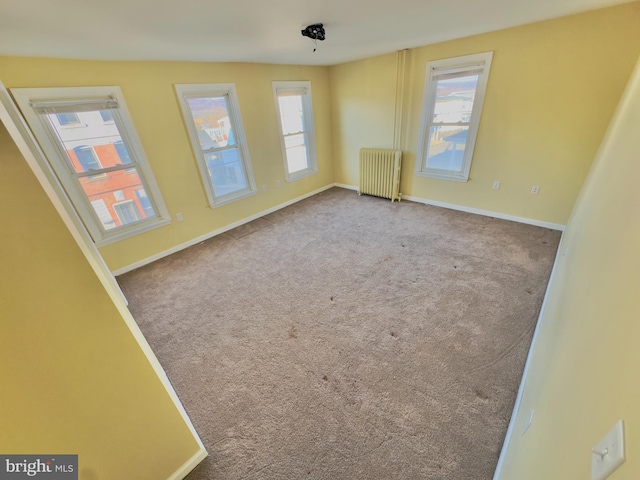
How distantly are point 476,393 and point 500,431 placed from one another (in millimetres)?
206

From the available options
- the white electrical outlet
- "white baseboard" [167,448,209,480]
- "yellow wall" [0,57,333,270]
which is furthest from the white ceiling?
"white baseboard" [167,448,209,480]

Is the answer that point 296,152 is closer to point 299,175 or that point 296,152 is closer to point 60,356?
point 299,175

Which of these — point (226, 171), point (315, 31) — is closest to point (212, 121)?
point (226, 171)

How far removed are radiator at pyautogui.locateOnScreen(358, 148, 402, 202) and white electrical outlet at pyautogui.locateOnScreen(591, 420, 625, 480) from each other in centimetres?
397

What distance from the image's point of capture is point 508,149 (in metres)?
3.15

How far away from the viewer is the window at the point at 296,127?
3943mm

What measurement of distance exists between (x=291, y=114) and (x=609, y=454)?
15.0 feet

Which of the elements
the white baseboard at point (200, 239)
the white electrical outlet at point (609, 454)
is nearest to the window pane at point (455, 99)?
the white baseboard at point (200, 239)

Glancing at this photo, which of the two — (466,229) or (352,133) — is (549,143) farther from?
(352,133)

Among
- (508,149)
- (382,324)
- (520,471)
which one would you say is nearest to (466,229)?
(508,149)

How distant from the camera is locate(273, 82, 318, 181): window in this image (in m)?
3.94

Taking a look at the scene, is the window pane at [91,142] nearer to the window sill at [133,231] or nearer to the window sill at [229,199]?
the window sill at [133,231]

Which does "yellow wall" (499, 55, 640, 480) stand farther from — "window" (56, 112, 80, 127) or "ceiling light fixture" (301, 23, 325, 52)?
"window" (56, 112, 80, 127)

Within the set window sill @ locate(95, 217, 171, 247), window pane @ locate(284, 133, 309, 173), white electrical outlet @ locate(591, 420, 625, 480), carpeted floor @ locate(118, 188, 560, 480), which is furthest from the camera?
window pane @ locate(284, 133, 309, 173)
